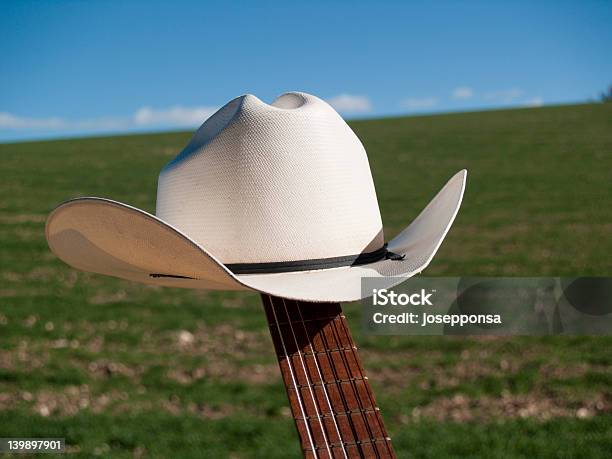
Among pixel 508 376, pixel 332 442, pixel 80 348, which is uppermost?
pixel 80 348

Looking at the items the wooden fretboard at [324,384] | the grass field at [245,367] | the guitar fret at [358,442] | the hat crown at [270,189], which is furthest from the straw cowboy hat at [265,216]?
the grass field at [245,367]

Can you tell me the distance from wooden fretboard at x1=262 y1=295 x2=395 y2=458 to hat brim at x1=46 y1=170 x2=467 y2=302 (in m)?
0.29

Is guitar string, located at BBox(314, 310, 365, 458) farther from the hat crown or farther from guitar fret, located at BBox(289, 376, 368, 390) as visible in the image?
the hat crown

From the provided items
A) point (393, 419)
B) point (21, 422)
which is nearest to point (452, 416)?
point (393, 419)

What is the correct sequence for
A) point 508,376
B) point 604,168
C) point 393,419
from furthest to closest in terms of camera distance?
point 604,168
point 508,376
point 393,419

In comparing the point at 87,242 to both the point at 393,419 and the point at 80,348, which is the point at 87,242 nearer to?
the point at 393,419

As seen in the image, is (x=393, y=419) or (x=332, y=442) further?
(x=393, y=419)

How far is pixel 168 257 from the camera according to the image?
249cm

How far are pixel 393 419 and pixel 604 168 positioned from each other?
618 inches

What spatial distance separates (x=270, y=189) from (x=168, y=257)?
1.38 feet

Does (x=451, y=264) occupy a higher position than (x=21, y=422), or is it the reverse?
(x=451, y=264)

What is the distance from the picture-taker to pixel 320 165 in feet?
8.89

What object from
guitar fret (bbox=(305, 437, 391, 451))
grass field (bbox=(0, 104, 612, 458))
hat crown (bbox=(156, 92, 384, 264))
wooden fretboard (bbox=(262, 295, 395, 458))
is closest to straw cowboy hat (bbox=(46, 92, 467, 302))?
hat crown (bbox=(156, 92, 384, 264))

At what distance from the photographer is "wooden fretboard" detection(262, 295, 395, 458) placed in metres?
2.77
